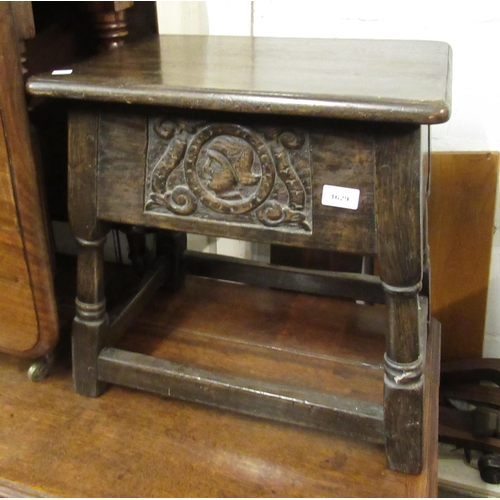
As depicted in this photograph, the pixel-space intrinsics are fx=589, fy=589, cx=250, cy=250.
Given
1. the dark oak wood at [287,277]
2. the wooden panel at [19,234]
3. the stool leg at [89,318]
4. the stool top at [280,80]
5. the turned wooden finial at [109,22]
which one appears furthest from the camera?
the dark oak wood at [287,277]

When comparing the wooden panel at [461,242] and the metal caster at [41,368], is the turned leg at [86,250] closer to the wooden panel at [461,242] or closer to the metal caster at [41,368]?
the metal caster at [41,368]

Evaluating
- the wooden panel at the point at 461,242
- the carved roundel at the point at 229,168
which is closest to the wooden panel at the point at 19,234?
the carved roundel at the point at 229,168

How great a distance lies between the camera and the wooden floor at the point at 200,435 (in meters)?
0.79

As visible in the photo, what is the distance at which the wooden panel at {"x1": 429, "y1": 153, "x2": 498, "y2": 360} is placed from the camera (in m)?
1.25

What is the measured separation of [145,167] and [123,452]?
1.33 ft

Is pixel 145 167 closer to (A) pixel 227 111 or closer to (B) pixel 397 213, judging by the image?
(A) pixel 227 111

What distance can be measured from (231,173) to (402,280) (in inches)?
9.8

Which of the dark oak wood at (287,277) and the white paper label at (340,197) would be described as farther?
the dark oak wood at (287,277)

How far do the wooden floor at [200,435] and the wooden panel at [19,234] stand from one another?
0.12 metres

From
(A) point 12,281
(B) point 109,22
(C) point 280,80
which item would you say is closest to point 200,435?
(A) point 12,281

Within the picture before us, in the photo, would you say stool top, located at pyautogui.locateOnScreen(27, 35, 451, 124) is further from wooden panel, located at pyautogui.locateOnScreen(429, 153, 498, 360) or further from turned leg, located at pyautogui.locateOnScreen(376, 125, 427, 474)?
wooden panel, located at pyautogui.locateOnScreen(429, 153, 498, 360)

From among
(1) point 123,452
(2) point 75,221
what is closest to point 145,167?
(2) point 75,221

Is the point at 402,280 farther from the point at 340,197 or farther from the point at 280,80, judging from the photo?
the point at 280,80

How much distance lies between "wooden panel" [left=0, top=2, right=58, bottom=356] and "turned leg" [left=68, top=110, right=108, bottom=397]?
0.05 metres
